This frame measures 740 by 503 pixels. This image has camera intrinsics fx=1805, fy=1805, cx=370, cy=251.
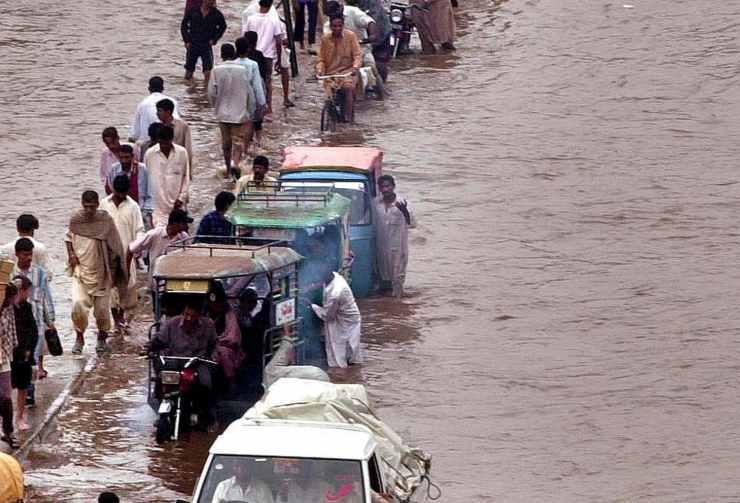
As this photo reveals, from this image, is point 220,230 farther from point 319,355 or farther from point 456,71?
point 456,71

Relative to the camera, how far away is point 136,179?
17750 millimetres

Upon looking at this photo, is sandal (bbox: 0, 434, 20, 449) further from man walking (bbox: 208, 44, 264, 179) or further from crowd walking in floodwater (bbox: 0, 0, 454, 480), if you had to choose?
man walking (bbox: 208, 44, 264, 179)

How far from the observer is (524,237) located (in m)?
22.8

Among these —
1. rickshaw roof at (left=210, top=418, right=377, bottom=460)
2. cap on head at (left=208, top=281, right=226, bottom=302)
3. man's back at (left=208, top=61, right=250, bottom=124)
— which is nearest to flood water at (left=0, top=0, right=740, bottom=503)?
cap on head at (left=208, top=281, right=226, bottom=302)

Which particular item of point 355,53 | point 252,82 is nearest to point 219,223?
point 252,82

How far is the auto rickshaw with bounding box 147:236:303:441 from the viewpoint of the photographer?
47.1ft

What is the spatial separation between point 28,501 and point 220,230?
4463 millimetres

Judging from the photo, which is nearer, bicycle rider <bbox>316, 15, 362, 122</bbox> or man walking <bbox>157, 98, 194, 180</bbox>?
man walking <bbox>157, 98, 194, 180</bbox>

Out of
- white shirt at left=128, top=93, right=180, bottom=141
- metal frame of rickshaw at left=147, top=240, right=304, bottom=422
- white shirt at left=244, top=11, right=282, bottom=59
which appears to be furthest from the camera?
white shirt at left=244, top=11, right=282, bottom=59

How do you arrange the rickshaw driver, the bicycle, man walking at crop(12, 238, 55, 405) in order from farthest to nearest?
1. the bicycle
2. the rickshaw driver
3. man walking at crop(12, 238, 55, 405)

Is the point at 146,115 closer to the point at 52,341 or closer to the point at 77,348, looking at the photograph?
the point at 77,348

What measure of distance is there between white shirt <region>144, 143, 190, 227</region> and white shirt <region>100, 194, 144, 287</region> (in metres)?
1.46

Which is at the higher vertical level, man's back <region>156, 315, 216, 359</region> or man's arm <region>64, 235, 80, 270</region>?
man's arm <region>64, 235, 80, 270</region>

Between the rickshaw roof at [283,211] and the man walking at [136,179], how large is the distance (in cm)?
121
